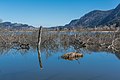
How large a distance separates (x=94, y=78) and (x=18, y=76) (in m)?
4.10

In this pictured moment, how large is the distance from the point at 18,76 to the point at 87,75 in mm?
3812

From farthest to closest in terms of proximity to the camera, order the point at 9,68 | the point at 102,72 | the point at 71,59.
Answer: the point at 71,59 → the point at 9,68 → the point at 102,72

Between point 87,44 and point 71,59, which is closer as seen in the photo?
point 71,59

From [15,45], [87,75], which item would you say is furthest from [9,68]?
[15,45]

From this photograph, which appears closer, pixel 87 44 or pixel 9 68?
pixel 9 68

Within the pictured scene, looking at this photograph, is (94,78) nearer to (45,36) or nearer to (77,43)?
(77,43)

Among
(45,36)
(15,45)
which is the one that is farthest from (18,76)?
(45,36)

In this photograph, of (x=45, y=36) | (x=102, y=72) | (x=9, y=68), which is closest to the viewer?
(x=102, y=72)

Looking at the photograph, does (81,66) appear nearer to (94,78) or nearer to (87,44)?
(94,78)

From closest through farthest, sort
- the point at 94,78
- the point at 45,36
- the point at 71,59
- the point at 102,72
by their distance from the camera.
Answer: the point at 94,78
the point at 102,72
the point at 71,59
the point at 45,36

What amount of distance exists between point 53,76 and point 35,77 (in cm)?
100

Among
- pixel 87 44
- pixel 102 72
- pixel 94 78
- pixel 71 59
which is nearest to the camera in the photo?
pixel 94 78

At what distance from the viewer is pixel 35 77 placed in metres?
13.8

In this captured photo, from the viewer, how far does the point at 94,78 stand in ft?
44.9
